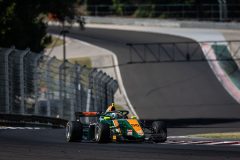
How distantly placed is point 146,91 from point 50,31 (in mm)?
30103

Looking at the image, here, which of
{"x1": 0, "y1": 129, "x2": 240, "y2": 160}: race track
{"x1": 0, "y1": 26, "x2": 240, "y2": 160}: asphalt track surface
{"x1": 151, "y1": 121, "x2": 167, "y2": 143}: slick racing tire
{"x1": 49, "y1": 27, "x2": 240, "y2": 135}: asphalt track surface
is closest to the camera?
{"x1": 0, "y1": 129, "x2": 240, "y2": 160}: race track

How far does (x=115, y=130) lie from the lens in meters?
20.7

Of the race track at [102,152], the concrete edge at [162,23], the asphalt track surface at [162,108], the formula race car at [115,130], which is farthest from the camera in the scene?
the concrete edge at [162,23]

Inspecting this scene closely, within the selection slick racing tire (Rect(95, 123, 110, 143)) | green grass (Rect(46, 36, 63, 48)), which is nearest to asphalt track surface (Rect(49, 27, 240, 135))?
green grass (Rect(46, 36, 63, 48))

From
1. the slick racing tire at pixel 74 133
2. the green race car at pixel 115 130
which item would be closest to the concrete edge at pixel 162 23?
the green race car at pixel 115 130

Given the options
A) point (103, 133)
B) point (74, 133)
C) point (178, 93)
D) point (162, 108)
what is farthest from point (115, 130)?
point (178, 93)

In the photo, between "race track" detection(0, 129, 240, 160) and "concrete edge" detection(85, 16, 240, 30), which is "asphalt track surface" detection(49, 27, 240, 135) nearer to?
"concrete edge" detection(85, 16, 240, 30)

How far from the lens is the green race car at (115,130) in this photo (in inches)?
799

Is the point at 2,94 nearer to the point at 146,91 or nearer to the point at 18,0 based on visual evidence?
the point at 18,0

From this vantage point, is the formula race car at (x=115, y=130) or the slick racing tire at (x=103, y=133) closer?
the slick racing tire at (x=103, y=133)

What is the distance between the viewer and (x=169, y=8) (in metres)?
92.4

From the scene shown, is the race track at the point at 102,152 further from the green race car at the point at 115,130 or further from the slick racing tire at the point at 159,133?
the slick racing tire at the point at 159,133

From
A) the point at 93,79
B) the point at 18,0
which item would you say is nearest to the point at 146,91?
the point at 18,0

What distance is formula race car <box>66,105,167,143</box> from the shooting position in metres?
20.3
